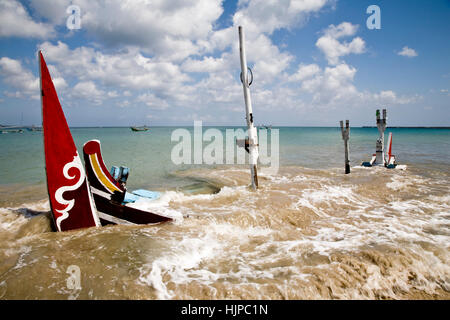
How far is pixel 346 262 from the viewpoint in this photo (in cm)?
427

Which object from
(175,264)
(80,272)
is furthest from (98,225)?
(175,264)

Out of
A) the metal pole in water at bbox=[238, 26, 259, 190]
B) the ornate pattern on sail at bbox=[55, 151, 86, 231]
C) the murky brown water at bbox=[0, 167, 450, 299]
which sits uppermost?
the metal pole in water at bbox=[238, 26, 259, 190]

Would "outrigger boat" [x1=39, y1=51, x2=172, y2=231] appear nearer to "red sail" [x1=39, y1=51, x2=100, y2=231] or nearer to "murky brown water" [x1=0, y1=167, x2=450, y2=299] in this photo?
"red sail" [x1=39, y1=51, x2=100, y2=231]

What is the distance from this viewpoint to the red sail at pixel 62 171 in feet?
15.9

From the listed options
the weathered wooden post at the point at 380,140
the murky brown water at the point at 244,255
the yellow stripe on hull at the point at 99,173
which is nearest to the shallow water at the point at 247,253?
the murky brown water at the point at 244,255

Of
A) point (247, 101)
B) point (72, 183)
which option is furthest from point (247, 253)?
point (247, 101)

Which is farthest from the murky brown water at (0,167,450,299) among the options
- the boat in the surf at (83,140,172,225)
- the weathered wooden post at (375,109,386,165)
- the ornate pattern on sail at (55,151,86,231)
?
the weathered wooden post at (375,109,386,165)

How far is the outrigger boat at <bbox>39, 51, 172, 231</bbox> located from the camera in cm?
489

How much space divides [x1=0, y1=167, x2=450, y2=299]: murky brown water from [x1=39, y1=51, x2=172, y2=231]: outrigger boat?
33 cm

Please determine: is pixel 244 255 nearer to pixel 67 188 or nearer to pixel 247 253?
pixel 247 253

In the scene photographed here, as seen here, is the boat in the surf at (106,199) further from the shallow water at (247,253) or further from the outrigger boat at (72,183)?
the shallow water at (247,253)

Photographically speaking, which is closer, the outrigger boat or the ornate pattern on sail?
the outrigger boat

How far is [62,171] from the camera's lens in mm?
5129
